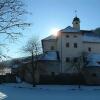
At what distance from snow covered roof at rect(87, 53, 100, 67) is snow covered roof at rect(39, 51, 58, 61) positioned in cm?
699

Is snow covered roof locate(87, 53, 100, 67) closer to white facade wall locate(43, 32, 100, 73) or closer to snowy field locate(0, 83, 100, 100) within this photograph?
white facade wall locate(43, 32, 100, 73)

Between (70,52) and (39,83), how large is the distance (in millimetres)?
10992

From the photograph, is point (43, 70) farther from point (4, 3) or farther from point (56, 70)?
point (4, 3)

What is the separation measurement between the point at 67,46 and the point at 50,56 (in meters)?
4.90

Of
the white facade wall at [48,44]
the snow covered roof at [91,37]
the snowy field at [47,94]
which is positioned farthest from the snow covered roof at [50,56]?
the snowy field at [47,94]

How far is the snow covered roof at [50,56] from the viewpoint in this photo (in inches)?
2387

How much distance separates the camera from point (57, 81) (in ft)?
189

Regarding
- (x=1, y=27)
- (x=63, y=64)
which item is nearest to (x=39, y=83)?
(x=63, y=64)

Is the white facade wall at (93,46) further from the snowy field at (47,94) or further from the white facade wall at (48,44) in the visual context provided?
the snowy field at (47,94)

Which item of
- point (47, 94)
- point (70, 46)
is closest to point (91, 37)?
point (70, 46)

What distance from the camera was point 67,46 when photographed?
64.3m

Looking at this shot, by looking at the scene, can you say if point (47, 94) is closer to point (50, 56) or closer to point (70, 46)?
point (50, 56)

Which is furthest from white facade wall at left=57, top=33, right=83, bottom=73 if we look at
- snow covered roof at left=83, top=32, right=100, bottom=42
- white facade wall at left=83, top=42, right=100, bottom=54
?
snow covered roof at left=83, top=32, right=100, bottom=42

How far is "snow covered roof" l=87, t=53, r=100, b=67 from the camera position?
2312 inches
